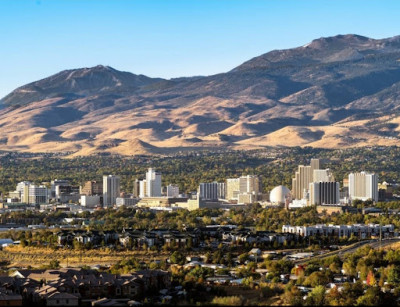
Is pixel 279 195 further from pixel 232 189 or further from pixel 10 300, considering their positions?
pixel 10 300

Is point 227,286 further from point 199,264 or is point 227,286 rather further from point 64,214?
point 64,214

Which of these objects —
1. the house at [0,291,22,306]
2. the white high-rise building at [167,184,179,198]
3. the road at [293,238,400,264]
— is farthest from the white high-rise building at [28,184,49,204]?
the house at [0,291,22,306]

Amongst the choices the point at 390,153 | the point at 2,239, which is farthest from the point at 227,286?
the point at 390,153

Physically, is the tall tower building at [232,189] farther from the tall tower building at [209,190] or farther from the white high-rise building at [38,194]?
the white high-rise building at [38,194]

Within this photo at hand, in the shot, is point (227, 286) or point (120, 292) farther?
point (227, 286)

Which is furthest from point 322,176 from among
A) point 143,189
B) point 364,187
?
point 143,189

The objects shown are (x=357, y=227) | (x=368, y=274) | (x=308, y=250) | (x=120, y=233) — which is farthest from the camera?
(x=357, y=227)

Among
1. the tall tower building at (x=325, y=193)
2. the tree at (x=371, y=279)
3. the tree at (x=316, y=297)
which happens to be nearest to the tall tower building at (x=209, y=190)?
the tall tower building at (x=325, y=193)
